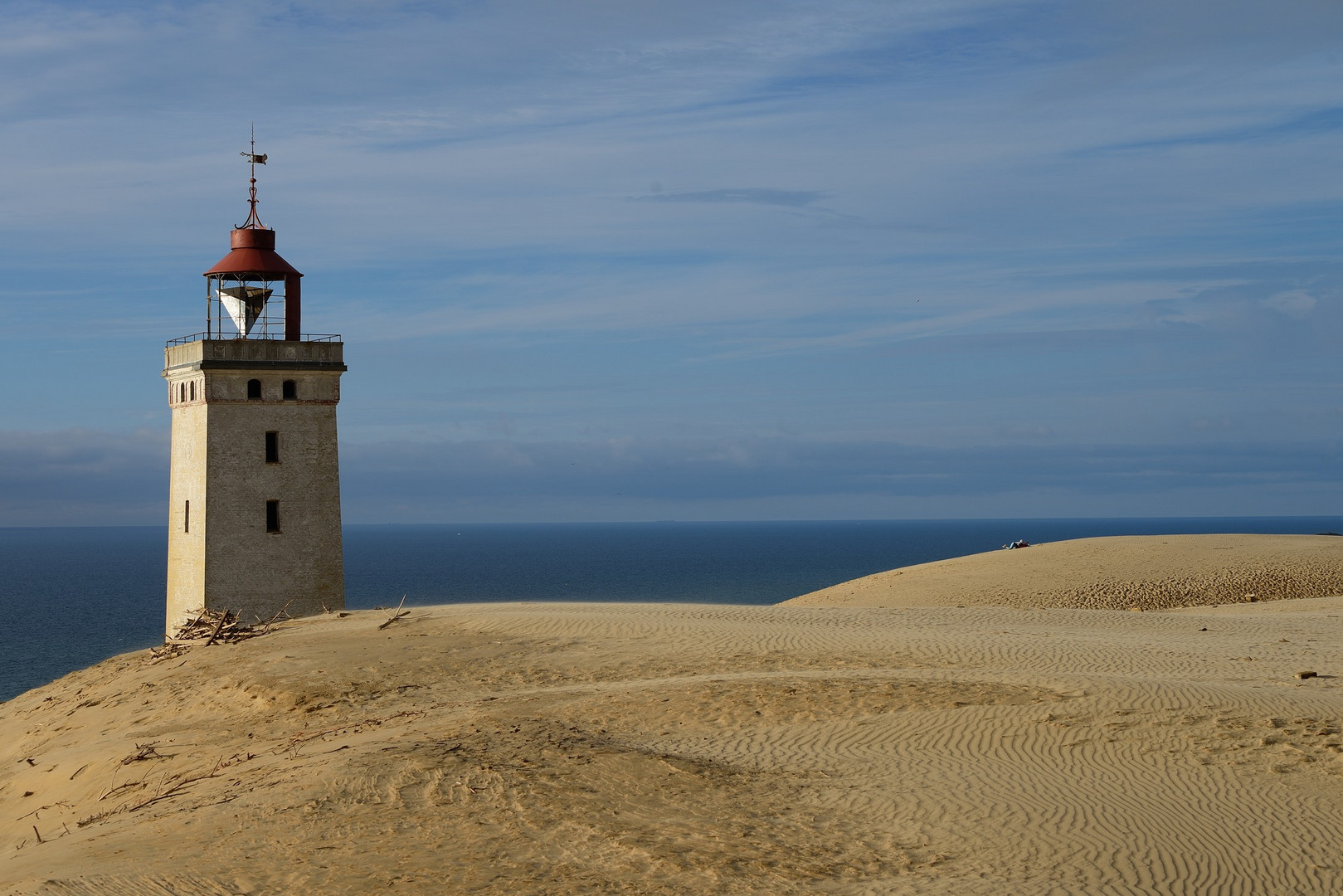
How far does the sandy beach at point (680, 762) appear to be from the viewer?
492 inches

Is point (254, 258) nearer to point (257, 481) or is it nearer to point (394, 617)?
point (257, 481)

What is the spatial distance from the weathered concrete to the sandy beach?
6227mm

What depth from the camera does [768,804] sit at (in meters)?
14.5

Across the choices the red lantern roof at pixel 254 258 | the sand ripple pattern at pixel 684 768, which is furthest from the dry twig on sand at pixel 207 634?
the red lantern roof at pixel 254 258

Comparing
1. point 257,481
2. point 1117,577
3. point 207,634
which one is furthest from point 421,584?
point 207,634

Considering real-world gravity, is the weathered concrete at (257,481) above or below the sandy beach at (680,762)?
above

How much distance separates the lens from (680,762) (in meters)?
15.9

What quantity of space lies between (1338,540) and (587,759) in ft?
170

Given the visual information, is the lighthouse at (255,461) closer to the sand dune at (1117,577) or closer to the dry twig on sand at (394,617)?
the dry twig on sand at (394,617)

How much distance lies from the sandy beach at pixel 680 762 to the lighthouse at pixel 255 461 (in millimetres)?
6286

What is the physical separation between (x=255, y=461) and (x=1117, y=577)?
30732mm

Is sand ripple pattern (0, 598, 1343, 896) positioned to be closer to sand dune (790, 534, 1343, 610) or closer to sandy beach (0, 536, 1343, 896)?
sandy beach (0, 536, 1343, 896)

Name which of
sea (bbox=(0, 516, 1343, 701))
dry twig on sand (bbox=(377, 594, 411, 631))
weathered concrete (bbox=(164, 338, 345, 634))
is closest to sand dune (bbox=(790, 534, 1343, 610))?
dry twig on sand (bbox=(377, 594, 411, 631))

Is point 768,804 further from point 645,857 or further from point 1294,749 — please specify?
point 1294,749
